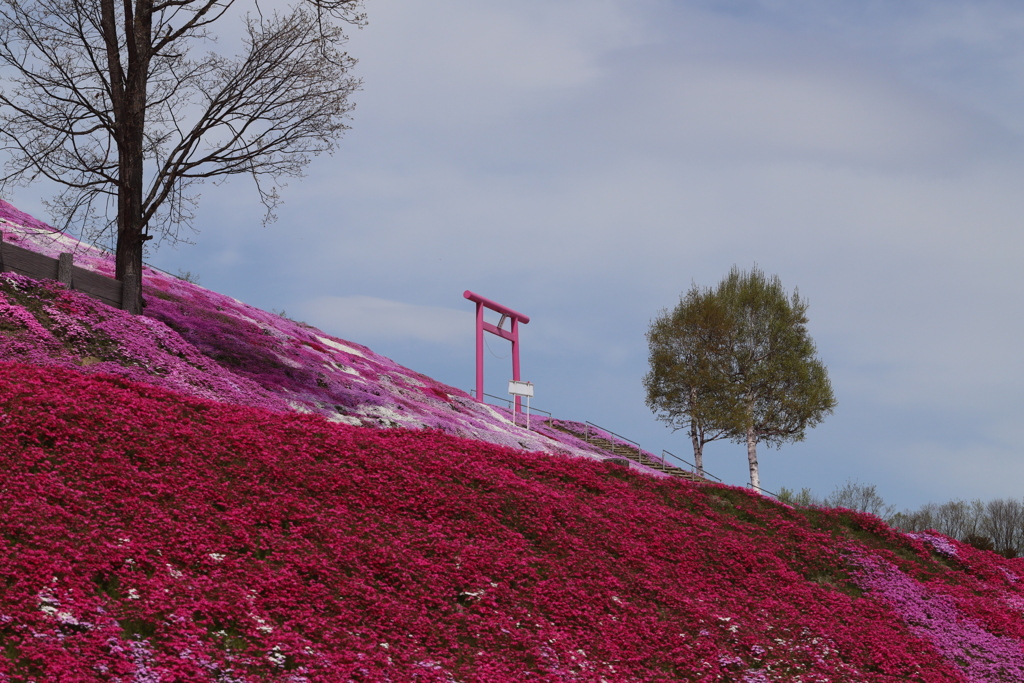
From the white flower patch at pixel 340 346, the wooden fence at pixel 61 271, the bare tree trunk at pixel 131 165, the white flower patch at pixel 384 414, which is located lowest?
the white flower patch at pixel 384 414

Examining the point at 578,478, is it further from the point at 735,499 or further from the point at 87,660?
the point at 87,660

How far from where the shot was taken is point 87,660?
9.91 meters

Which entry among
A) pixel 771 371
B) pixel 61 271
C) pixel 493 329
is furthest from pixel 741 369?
pixel 61 271

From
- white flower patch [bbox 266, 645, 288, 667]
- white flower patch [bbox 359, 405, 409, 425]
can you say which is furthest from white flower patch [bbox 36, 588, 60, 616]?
white flower patch [bbox 359, 405, 409, 425]

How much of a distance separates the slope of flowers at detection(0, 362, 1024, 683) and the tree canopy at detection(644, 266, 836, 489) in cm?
2497

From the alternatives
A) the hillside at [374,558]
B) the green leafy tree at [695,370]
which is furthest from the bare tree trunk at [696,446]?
the hillside at [374,558]

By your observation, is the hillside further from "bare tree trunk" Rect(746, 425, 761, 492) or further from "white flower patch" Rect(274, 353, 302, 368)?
"bare tree trunk" Rect(746, 425, 761, 492)

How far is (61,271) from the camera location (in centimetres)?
2336

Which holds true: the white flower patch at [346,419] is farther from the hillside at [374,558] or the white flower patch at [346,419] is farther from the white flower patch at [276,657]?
the white flower patch at [276,657]

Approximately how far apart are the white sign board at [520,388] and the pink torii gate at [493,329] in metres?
4.03

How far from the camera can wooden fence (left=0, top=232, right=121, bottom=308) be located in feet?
73.3

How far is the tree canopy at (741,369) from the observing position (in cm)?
4731

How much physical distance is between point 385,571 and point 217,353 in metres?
14.6

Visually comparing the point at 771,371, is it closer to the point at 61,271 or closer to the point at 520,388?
the point at 520,388
